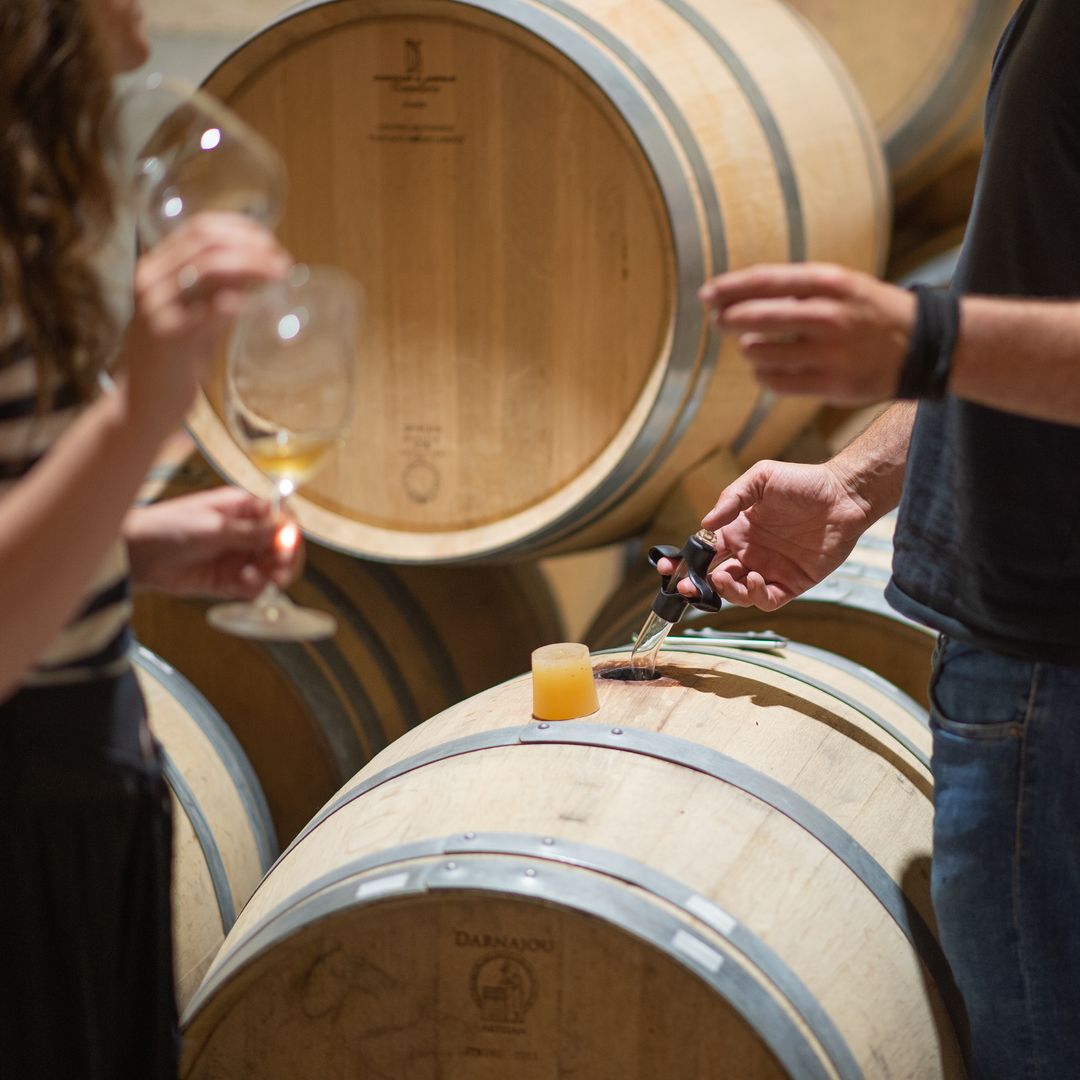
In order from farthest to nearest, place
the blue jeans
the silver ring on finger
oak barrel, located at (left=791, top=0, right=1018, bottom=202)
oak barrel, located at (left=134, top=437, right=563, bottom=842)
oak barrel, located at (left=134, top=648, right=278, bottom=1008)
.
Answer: oak barrel, located at (left=791, top=0, right=1018, bottom=202) < oak barrel, located at (left=134, top=437, right=563, bottom=842) < oak barrel, located at (left=134, top=648, right=278, bottom=1008) < the blue jeans < the silver ring on finger

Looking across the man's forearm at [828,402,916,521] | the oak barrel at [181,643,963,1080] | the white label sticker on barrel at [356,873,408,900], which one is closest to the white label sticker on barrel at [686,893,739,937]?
the oak barrel at [181,643,963,1080]

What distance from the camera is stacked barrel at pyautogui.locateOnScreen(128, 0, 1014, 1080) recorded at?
1.14m

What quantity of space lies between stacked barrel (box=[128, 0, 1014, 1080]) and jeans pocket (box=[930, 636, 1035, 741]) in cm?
16

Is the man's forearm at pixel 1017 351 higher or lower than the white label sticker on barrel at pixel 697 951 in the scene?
higher

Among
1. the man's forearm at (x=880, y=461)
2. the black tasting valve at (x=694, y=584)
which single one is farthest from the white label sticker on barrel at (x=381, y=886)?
the man's forearm at (x=880, y=461)

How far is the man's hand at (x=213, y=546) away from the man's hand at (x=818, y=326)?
36 centimetres

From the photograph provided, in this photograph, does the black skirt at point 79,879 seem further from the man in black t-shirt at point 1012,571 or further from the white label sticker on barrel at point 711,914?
the man in black t-shirt at point 1012,571

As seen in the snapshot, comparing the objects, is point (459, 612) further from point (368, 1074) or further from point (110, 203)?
point (110, 203)

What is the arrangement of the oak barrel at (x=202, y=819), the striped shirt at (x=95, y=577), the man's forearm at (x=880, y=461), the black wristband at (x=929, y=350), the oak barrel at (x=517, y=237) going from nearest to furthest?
the striped shirt at (x=95, y=577)
the black wristband at (x=929, y=350)
the man's forearm at (x=880, y=461)
the oak barrel at (x=202, y=819)
the oak barrel at (x=517, y=237)

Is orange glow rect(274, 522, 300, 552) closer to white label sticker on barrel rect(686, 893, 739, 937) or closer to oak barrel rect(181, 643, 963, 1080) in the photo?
oak barrel rect(181, 643, 963, 1080)

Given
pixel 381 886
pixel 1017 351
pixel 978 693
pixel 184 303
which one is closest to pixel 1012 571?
pixel 978 693

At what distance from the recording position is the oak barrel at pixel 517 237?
1788 millimetres

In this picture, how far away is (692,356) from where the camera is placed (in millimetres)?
1788

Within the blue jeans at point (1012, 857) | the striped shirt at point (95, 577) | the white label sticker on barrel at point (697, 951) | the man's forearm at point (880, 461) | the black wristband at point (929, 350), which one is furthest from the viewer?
the man's forearm at point (880, 461)
